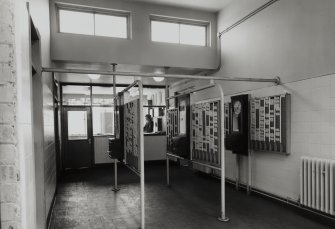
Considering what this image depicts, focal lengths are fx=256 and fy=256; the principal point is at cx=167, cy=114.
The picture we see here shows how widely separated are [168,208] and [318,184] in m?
2.19

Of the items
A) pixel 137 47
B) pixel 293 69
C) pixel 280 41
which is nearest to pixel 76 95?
pixel 137 47

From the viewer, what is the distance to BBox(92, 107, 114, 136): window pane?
8312mm

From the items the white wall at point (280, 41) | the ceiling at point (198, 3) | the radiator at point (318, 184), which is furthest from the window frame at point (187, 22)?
the radiator at point (318, 184)

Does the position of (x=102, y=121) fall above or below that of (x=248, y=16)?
below

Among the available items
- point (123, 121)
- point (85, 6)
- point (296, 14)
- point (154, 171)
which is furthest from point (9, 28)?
point (154, 171)

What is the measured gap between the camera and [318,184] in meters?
3.31

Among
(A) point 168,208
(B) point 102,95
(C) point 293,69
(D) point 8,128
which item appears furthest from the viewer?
(B) point 102,95

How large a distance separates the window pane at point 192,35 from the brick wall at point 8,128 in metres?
4.94

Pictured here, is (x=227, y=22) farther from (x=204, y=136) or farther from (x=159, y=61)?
(x=204, y=136)

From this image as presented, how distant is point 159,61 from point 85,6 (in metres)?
1.86

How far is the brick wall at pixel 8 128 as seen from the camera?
122 cm

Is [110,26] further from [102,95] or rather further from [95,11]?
[102,95]

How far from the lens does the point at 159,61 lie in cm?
561

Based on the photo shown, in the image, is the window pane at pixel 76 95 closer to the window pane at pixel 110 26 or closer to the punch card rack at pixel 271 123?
the window pane at pixel 110 26
